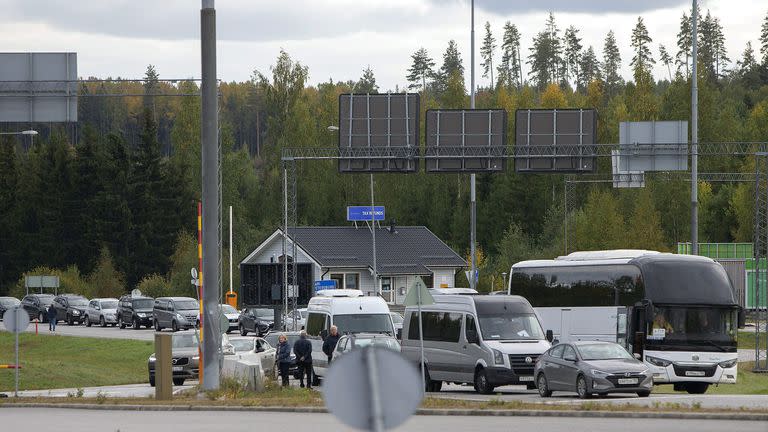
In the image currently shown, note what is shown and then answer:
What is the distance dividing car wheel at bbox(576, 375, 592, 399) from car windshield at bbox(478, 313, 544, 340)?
3615 mm

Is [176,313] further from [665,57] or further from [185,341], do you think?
[665,57]

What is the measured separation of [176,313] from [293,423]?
4663 centimetres

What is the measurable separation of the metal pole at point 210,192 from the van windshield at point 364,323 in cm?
989

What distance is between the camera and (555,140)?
1837 inches

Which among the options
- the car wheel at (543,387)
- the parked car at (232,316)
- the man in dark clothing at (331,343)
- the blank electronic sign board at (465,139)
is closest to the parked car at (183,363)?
the man in dark clothing at (331,343)

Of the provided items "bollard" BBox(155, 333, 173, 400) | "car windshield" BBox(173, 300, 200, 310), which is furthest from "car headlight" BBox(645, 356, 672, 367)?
"car windshield" BBox(173, 300, 200, 310)

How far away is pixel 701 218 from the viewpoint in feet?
330

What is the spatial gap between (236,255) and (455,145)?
Answer: 4350 centimetres

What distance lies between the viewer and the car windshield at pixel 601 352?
3038cm

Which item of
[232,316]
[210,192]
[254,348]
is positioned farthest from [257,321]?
[210,192]

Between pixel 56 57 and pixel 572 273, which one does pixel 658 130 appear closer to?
pixel 572 273

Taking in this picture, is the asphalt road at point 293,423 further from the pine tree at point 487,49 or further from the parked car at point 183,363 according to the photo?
the pine tree at point 487,49

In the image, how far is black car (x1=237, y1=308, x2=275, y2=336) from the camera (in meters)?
65.8

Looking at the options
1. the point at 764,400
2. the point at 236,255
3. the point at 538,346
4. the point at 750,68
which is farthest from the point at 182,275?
the point at 750,68
